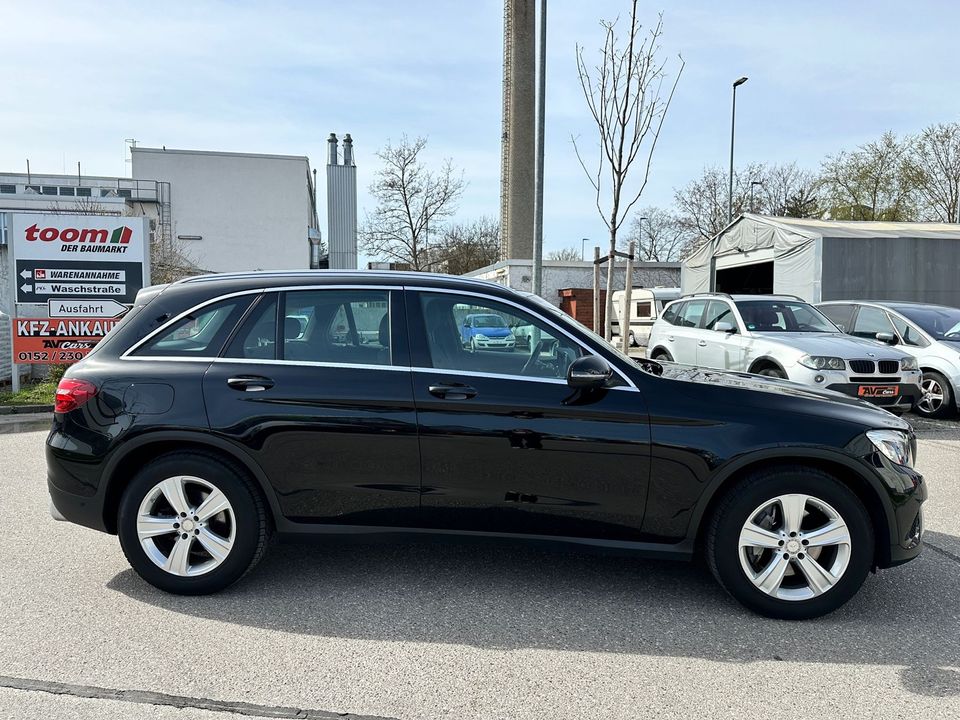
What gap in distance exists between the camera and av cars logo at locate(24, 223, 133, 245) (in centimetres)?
1202

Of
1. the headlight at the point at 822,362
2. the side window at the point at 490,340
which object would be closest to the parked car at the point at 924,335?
the headlight at the point at 822,362

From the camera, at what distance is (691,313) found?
434 inches

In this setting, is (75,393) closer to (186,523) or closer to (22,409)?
(186,523)

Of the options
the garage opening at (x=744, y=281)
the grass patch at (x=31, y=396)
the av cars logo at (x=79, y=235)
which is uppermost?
the av cars logo at (x=79, y=235)

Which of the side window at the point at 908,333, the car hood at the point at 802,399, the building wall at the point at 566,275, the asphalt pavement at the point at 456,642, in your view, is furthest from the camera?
the building wall at the point at 566,275

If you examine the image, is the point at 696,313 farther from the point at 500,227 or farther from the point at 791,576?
the point at 500,227

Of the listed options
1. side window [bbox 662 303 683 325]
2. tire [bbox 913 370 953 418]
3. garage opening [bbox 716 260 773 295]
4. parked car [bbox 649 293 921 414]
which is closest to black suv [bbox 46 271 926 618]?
parked car [bbox 649 293 921 414]

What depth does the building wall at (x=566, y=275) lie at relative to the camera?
85.0ft

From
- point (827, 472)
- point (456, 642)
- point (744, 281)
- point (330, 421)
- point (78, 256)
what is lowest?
point (456, 642)

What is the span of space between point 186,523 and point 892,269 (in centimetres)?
1778

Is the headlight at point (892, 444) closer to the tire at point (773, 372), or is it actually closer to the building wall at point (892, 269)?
the tire at point (773, 372)

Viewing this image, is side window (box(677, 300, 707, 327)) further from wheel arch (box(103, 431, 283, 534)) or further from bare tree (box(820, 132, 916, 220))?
bare tree (box(820, 132, 916, 220))

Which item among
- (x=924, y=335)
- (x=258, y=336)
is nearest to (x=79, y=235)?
(x=258, y=336)

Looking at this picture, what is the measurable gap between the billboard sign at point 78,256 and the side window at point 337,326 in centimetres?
990
